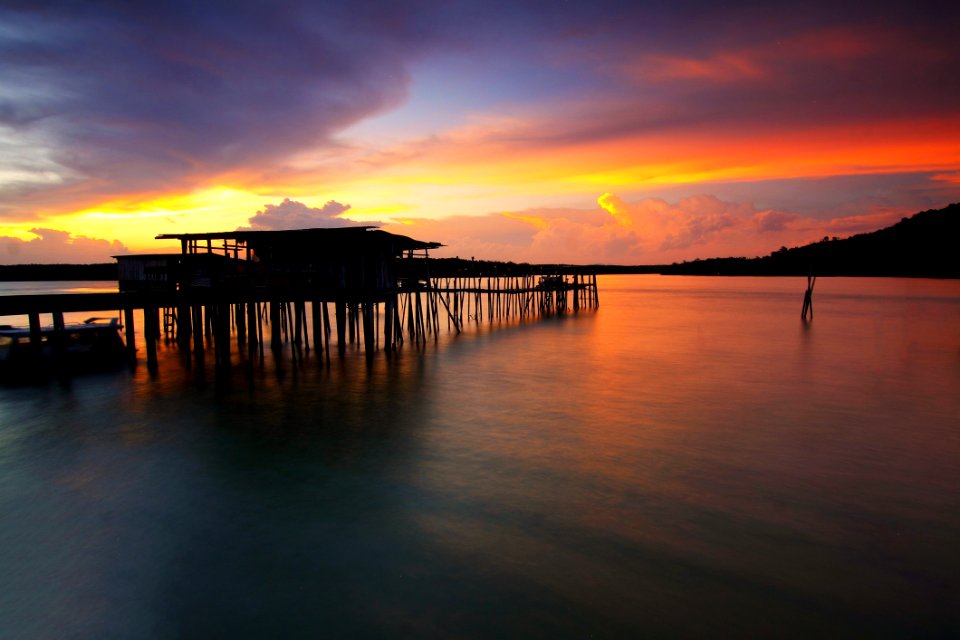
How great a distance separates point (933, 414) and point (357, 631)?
12329mm

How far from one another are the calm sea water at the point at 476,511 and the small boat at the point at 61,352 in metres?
2.68

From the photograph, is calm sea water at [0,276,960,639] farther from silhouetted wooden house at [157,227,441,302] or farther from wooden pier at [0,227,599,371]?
silhouetted wooden house at [157,227,441,302]

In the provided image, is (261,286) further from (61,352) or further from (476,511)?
(476,511)

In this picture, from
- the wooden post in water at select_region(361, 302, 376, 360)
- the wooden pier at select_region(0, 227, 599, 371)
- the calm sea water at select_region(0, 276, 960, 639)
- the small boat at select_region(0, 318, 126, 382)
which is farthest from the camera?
the wooden post in water at select_region(361, 302, 376, 360)

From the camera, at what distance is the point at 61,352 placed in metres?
16.3

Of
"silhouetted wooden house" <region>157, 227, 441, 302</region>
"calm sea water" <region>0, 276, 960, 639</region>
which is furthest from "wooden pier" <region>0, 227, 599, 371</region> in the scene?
"calm sea water" <region>0, 276, 960, 639</region>

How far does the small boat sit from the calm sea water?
105 inches

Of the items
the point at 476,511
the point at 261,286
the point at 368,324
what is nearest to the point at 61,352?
the point at 261,286

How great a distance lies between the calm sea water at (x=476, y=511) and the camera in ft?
14.7

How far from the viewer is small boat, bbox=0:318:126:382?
600 inches

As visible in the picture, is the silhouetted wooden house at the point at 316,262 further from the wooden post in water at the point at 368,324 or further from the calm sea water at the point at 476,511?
the calm sea water at the point at 476,511

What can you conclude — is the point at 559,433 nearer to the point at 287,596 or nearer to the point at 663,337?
the point at 287,596

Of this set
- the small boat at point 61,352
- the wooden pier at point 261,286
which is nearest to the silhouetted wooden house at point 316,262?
the wooden pier at point 261,286

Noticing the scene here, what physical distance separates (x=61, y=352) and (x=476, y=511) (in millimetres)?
15836
